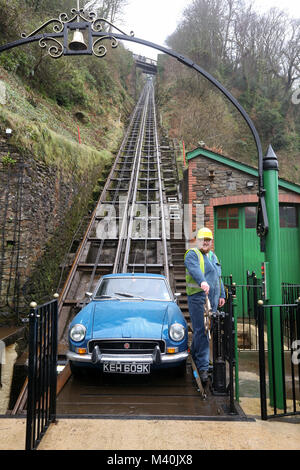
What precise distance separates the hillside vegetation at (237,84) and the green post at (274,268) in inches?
684

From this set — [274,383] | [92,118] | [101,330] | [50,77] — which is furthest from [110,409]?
[92,118]

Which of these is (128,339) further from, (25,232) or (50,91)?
(50,91)

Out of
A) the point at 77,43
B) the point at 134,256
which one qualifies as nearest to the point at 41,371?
the point at 77,43

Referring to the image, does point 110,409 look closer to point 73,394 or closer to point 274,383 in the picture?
point 73,394

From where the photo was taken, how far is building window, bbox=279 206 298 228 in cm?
1039

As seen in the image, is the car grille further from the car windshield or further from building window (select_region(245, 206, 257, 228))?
building window (select_region(245, 206, 257, 228))

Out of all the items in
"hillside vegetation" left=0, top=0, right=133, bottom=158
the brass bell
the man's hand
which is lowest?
the man's hand

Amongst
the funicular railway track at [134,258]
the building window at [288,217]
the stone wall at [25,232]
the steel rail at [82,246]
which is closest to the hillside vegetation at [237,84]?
the funicular railway track at [134,258]

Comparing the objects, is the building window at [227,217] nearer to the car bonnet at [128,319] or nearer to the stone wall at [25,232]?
→ the stone wall at [25,232]

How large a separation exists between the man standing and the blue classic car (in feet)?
0.66

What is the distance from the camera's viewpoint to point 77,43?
15.7 ft

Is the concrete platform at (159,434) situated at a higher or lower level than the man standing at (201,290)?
lower

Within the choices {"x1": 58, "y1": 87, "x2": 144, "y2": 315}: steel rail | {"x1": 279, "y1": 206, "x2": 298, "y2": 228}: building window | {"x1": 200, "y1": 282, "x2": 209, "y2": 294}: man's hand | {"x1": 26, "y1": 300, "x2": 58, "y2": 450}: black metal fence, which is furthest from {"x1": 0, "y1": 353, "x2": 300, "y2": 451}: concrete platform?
{"x1": 279, "y1": 206, "x2": 298, "y2": 228}: building window

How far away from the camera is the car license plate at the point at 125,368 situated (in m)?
3.78
